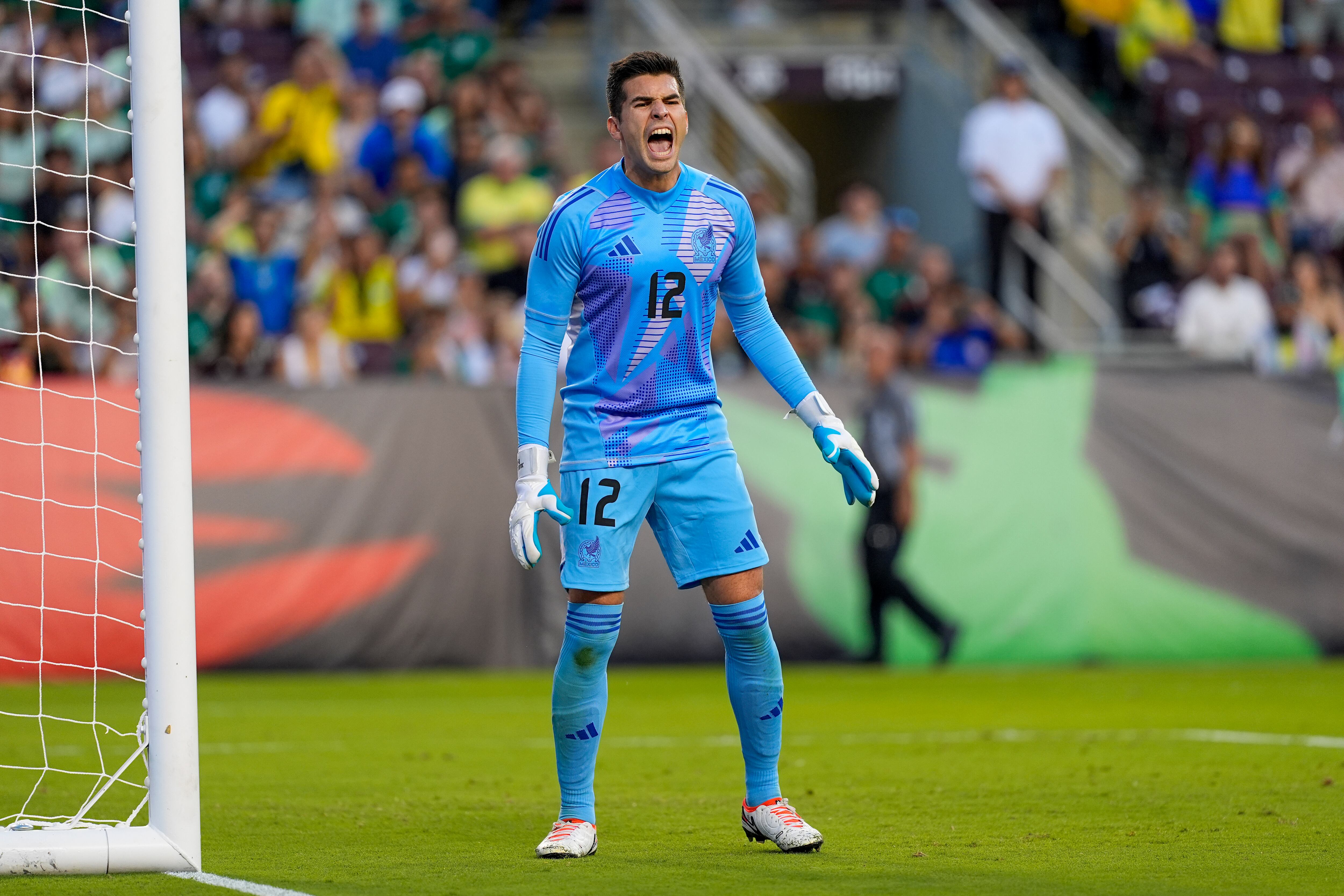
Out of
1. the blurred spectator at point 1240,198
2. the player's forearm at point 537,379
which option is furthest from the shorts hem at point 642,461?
the blurred spectator at point 1240,198

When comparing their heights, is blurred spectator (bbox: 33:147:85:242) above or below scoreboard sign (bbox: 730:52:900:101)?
below

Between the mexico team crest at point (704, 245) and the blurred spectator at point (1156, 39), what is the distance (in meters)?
15.2

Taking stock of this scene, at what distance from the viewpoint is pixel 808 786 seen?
24.5 ft

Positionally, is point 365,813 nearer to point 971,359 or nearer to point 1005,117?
point 971,359

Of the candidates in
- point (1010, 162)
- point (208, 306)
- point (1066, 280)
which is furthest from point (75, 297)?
point (1066, 280)

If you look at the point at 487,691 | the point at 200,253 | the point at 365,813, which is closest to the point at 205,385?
the point at 200,253

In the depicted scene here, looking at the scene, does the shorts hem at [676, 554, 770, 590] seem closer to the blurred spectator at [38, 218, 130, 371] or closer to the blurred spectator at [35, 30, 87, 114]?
the blurred spectator at [38, 218, 130, 371]

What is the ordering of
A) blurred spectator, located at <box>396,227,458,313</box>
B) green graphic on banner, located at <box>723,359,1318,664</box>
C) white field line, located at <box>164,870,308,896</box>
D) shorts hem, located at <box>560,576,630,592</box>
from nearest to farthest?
white field line, located at <box>164,870,308,896</box>, shorts hem, located at <box>560,576,630,592</box>, green graphic on banner, located at <box>723,359,1318,664</box>, blurred spectator, located at <box>396,227,458,313</box>

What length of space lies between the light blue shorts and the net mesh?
4036mm

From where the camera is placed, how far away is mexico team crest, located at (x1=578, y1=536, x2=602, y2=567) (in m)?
5.66

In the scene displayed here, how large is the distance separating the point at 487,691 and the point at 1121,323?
7.89 m

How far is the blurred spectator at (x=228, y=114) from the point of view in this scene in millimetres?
16359

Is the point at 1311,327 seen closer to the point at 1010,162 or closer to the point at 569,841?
the point at 1010,162

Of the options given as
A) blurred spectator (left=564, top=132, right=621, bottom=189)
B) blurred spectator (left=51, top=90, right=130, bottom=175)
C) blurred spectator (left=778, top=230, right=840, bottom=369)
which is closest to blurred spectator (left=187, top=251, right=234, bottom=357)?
blurred spectator (left=51, top=90, right=130, bottom=175)
